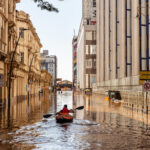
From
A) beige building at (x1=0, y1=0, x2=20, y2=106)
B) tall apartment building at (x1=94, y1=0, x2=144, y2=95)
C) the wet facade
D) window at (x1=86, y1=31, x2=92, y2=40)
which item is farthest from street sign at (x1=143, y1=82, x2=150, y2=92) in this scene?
window at (x1=86, y1=31, x2=92, y2=40)

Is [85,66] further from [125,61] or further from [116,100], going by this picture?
[116,100]

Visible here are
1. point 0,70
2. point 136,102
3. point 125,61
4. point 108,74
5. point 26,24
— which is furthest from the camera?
point 108,74

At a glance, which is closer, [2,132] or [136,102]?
[2,132]

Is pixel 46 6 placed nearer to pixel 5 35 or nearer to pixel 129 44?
pixel 5 35

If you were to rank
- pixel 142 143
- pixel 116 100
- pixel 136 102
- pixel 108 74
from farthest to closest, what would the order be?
pixel 108 74
pixel 116 100
pixel 136 102
pixel 142 143

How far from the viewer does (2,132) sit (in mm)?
13445

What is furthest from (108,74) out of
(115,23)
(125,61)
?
(125,61)

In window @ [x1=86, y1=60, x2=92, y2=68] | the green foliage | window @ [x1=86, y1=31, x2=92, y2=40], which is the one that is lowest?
the green foliage

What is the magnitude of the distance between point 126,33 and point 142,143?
142ft

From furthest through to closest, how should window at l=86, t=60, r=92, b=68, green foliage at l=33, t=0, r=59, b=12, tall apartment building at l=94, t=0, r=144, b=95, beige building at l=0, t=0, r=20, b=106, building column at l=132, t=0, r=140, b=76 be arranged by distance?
window at l=86, t=60, r=92, b=68, tall apartment building at l=94, t=0, r=144, b=95, building column at l=132, t=0, r=140, b=76, beige building at l=0, t=0, r=20, b=106, green foliage at l=33, t=0, r=59, b=12

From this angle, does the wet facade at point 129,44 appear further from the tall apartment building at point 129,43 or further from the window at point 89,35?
the window at point 89,35

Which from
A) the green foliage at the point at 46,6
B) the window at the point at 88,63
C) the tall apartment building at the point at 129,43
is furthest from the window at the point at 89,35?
the green foliage at the point at 46,6

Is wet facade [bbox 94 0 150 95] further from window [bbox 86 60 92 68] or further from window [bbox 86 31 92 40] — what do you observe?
window [bbox 86 31 92 40]

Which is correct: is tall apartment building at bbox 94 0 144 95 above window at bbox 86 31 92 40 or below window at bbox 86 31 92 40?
below
